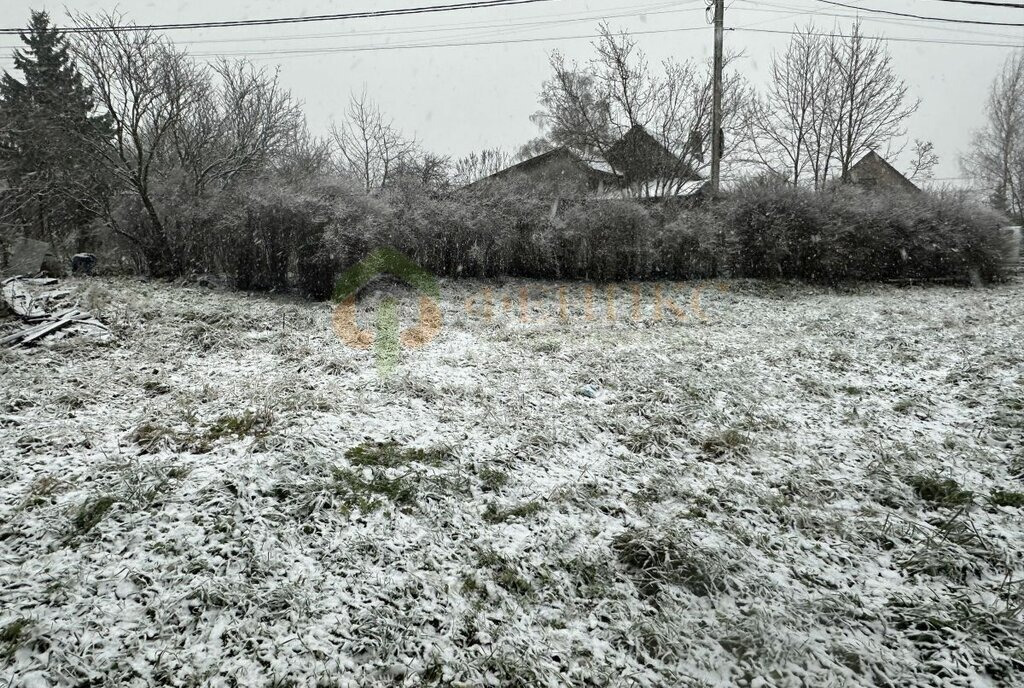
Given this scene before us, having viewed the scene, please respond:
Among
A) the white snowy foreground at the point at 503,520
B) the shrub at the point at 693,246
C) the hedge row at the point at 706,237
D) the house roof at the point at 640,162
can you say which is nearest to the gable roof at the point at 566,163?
the house roof at the point at 640,162

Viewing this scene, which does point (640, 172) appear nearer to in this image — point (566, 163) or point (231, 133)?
point (566, 163)

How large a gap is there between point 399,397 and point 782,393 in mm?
4033

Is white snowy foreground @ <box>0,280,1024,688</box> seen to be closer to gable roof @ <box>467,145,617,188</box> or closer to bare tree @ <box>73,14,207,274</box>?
bare tree @ <box>73,14,207,274</box>

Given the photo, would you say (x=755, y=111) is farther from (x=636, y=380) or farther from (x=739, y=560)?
(x=739, y=560)

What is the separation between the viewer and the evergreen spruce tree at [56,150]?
33.8ft

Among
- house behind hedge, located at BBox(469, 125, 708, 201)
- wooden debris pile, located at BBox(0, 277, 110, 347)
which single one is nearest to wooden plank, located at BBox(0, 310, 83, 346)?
wooden debris pile, located at BBox(0, 277, 110, 347)

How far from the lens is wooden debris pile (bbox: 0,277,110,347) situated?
5.75 m

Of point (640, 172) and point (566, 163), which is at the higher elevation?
point (566, 163)

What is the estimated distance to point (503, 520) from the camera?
3219 mm

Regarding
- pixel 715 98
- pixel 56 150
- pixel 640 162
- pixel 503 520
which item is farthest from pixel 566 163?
pixel 503 520

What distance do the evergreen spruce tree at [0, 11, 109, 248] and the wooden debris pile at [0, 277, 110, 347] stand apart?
11.2 ft

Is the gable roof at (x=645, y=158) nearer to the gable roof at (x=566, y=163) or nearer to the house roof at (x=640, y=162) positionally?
the house roof at (x=640, y=162)

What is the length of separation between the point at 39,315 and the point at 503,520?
23.2ft

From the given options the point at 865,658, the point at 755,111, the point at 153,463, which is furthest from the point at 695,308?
the point at 755,111
